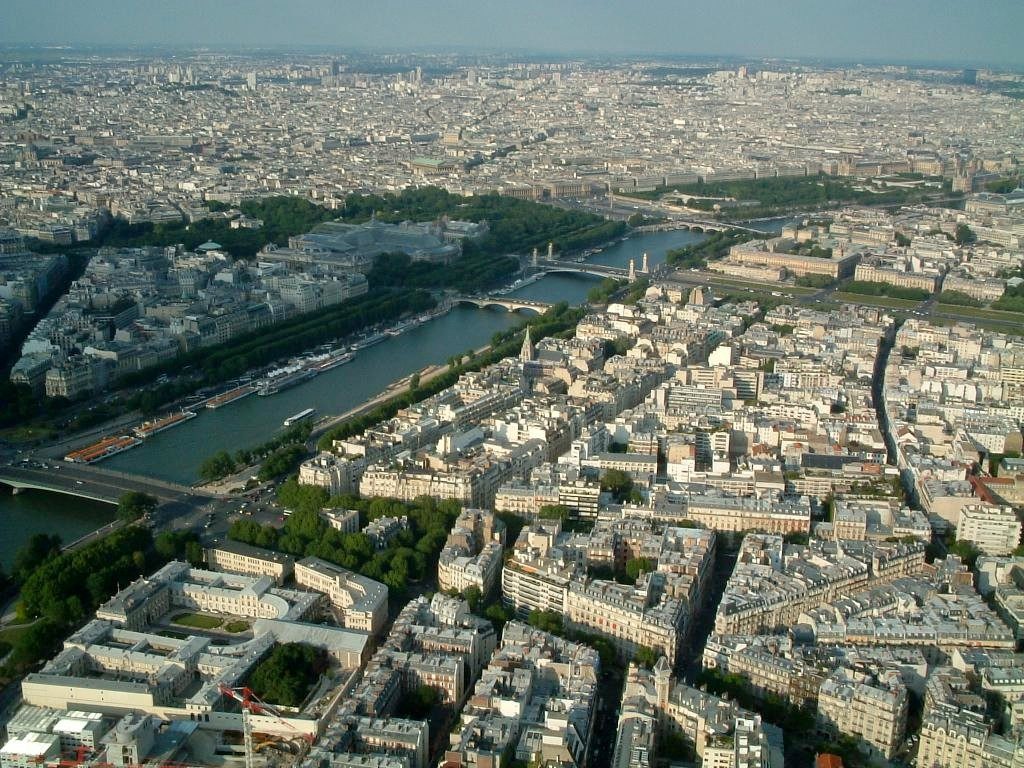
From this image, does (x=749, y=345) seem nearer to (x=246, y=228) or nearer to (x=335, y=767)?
(x=335, y=767)

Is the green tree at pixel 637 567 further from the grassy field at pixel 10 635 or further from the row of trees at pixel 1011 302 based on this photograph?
the row of trees at pixel 1011 302

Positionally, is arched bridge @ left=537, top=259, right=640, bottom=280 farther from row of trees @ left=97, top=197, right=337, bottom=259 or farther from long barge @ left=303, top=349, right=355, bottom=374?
long barge @ left=303, top=349, right=355, bottom=374

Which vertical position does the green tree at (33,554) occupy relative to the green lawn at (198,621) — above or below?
above

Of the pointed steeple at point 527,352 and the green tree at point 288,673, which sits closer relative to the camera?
the green tree at point 288,673

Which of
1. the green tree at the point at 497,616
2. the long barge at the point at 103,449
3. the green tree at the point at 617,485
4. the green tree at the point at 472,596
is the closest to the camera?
the green tree at the point at 497,616

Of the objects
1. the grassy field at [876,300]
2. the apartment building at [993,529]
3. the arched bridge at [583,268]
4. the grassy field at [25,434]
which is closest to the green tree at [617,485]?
Result: the apartment building at [993,529]

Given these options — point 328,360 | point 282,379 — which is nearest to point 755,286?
point 328,360
